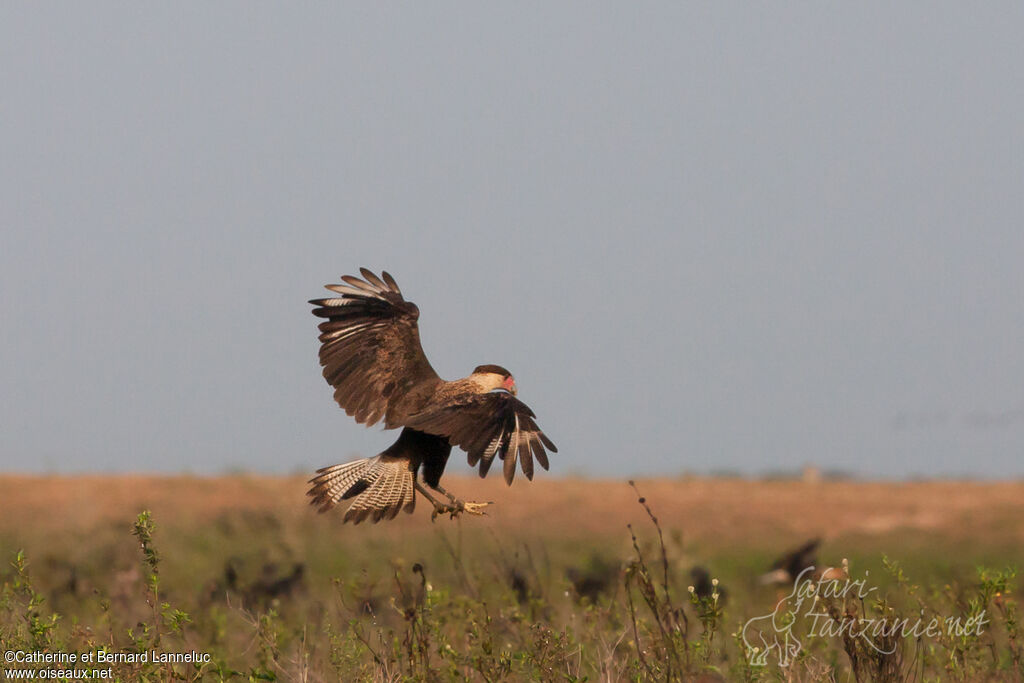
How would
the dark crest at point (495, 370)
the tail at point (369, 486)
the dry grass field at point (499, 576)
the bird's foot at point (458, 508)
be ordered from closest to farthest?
the dry grass field at point (499, 576), the bird's foot at point (458, 508), the tail at point (369, 486), the dark crest at point (495, 370)

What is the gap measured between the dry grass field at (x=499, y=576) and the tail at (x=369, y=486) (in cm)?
40

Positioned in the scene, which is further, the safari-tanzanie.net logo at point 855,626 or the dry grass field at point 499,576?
the dry grass field at point 499,576

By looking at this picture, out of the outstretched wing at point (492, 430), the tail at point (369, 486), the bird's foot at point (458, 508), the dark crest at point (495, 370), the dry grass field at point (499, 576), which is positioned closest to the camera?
the dry grass field at point (499, 576)

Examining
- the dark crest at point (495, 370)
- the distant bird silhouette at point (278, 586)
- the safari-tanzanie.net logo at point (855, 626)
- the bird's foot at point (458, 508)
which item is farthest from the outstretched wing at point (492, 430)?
the distant bird silhouette at point (278, 586)

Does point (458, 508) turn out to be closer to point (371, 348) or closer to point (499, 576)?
point (371, 348)

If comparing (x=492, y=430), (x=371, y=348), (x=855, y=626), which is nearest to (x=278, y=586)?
(x=371, y=348)

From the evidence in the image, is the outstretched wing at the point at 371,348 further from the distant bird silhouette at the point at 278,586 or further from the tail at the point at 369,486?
the distant bird silhouette at the point at 278,586

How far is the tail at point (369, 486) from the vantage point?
25.3 feet

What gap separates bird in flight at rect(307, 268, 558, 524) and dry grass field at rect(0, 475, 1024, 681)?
491 millimetres

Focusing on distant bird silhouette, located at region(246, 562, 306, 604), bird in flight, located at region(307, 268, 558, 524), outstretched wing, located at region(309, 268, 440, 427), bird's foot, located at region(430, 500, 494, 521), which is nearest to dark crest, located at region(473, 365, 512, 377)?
bird in flight, located at region(307, 268, 558, 524)

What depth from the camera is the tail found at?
770cm

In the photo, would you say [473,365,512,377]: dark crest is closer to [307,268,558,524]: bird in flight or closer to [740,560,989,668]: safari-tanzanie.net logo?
[307,268,558,524]: bird in flight

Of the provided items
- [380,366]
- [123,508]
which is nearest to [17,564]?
[380,366]

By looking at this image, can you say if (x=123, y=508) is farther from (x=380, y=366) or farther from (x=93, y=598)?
(x=380, y=366)
